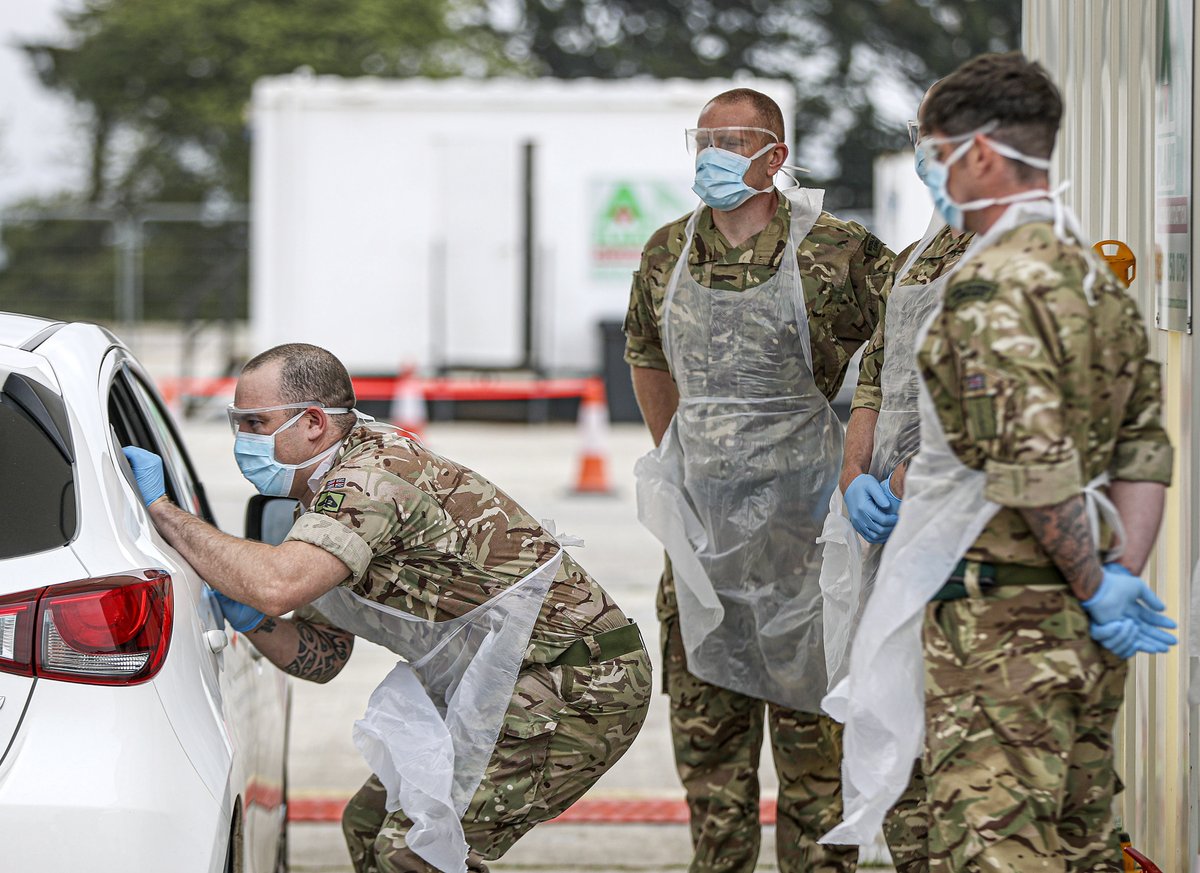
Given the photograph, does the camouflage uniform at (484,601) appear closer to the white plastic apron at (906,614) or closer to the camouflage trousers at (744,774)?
the white plastic apron at (906,614)

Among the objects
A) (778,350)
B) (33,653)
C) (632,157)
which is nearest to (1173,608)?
(778,350)

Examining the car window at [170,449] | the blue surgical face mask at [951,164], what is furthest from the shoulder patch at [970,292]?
the car window at [170,449]

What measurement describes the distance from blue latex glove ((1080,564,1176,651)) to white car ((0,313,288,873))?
1429 mm

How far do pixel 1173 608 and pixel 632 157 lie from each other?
39.5ft

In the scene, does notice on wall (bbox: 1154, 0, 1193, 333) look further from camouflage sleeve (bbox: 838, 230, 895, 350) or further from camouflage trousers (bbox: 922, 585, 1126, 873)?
camouflage trousers (bbox: 922, 585, 1126, 873)

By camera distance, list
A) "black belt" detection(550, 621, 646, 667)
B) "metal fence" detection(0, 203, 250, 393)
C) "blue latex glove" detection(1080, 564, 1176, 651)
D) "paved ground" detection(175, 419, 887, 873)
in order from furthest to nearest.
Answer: "metal fence" detection(0, 203, 250, 393) < "paved ground" detection(175, 419, 887, 873) < "black belt" detection(550, 621, 646, 667) < "blue latex glove" detection(1080, 564, 1176, 651)

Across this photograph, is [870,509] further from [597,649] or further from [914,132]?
[914,132]

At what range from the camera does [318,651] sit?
3.33m

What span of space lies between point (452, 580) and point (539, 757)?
0.39 m

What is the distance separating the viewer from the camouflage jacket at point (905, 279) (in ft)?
10.7

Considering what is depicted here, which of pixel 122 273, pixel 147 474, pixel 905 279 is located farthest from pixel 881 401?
pixel 122 273

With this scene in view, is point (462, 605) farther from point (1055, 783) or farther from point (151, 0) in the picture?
point (151, 0)

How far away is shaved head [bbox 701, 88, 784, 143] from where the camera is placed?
12.1 feet

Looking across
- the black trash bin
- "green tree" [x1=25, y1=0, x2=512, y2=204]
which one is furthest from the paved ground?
"green tree" [x1=25, y1=0, x2=512, y2=204]
